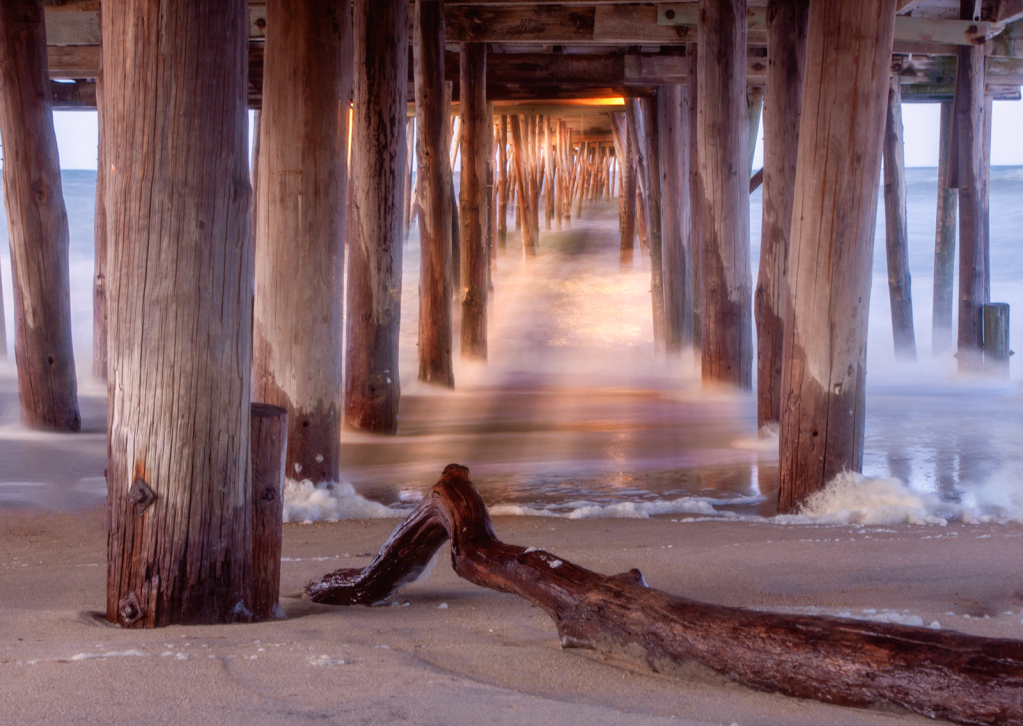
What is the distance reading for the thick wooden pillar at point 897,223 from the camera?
961 cm

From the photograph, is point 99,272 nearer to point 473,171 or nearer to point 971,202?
point 473,171

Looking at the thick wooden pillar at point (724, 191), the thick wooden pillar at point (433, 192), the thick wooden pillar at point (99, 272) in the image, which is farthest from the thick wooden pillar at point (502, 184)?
the thick wooden pillar at point (724, 191)

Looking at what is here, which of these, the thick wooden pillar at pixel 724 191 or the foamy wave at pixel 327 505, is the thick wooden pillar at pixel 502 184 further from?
the foamy wave at pixel 327 505

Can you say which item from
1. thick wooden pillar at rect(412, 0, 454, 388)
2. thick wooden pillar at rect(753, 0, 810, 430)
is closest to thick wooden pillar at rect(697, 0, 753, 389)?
thick wooden pillar at rect(753, 0, 810, 430)

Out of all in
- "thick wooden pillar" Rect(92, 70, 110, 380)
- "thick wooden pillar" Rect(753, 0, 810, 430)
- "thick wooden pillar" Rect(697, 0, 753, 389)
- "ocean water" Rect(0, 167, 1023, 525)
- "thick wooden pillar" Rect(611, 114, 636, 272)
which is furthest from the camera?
"thick wooden pillar" Rect(611, 114, 636, 272)

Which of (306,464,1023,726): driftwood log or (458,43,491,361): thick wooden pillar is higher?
(458,43,491,361): thick wooden pillar

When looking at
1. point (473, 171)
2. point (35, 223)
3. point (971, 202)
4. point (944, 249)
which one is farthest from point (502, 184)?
point (35, 223)

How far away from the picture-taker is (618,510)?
388cm

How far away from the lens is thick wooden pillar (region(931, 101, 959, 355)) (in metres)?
10.6

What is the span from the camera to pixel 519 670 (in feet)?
6.02

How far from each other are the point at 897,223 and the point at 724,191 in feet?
14.5

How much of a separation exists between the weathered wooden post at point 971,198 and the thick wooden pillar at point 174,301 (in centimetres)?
742

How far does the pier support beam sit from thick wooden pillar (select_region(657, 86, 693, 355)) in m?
1.75

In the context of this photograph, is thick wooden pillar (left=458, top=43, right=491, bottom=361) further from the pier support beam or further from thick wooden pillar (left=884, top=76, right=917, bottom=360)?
thick wooden pillar (left=884, top=76, right=917, bottom=360)
